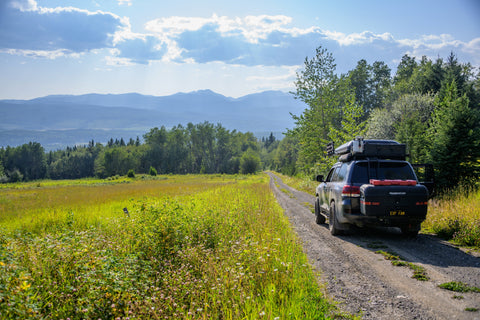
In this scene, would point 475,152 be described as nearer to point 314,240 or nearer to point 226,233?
point 314,240

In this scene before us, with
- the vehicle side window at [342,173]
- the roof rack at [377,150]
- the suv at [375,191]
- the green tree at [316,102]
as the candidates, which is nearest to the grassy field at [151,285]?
the suv at [375,191]

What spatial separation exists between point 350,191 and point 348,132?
15677mm

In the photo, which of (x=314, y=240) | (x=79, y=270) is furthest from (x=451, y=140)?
(x=79, y=270)

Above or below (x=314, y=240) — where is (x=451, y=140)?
above

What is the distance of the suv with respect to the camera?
7.75 metres

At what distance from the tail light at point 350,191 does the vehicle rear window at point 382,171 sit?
302mm

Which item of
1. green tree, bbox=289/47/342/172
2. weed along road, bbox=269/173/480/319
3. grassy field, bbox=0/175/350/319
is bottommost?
weed along road, bbox=269/173/480/319

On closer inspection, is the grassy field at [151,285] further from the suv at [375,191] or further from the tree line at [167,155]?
the tree line at [167,155]

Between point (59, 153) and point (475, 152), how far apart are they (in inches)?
7074

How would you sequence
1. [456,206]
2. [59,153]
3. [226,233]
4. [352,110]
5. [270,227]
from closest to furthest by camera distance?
[226,233], [270,227], [456,206], [352,110], [59,153]

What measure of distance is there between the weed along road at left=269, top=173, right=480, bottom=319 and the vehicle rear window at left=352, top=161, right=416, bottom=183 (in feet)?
5.48

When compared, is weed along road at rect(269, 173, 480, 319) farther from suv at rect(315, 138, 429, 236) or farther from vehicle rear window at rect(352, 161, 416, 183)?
vehicle rear window at rect(352, 161, 416, 183)

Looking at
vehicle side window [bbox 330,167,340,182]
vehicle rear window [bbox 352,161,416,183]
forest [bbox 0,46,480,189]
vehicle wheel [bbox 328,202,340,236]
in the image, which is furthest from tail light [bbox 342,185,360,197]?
forest [bbox 0,46,480,189]

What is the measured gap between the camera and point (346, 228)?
907cm
